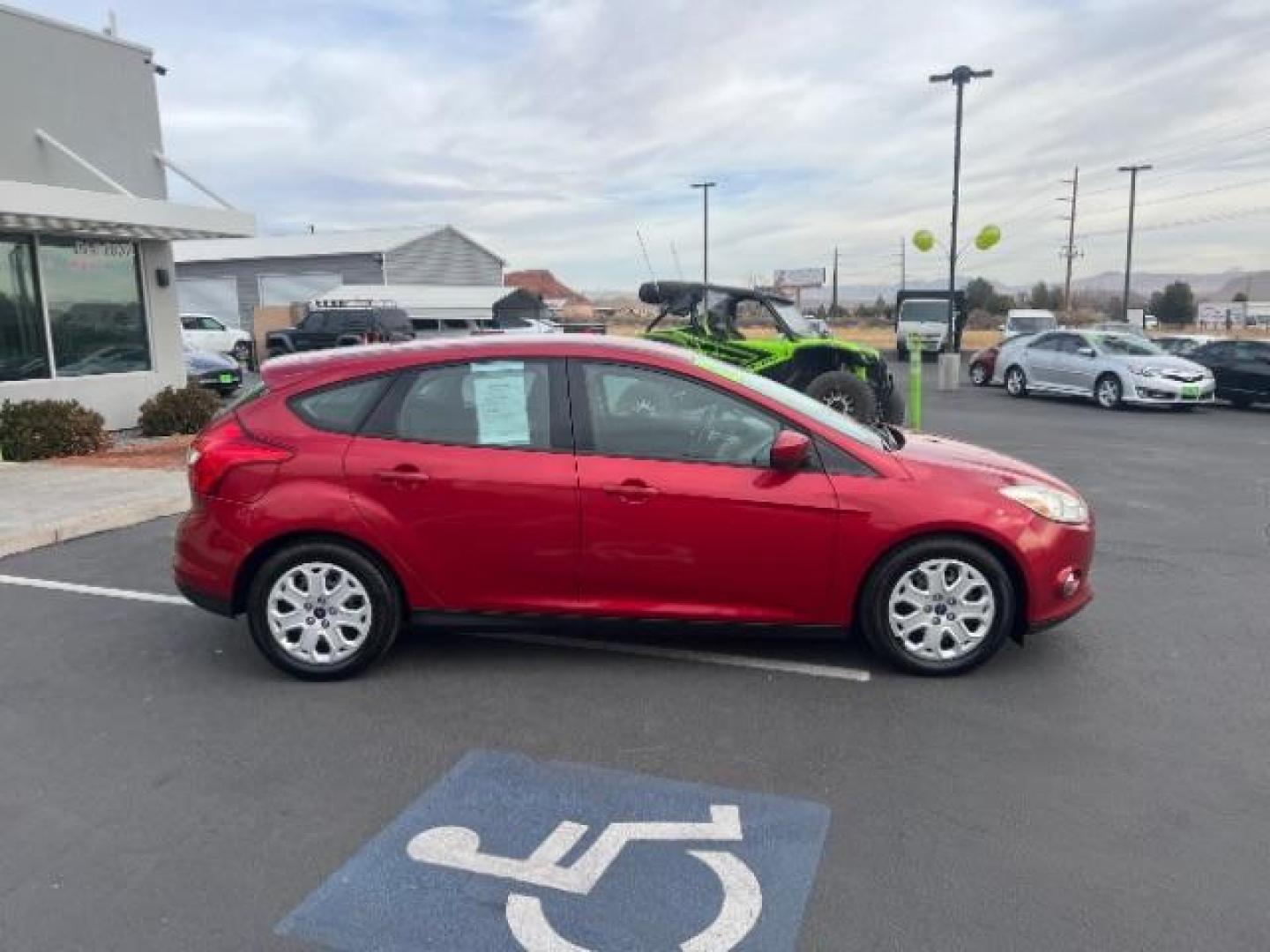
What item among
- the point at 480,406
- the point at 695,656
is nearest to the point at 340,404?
the point at 480,406

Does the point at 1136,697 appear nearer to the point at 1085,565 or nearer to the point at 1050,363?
the point at 1085,565

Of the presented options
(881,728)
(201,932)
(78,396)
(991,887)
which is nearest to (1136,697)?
(881,728)

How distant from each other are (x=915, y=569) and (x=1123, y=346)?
54.2 feet

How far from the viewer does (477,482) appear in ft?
14.3

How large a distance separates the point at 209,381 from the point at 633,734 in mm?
15637

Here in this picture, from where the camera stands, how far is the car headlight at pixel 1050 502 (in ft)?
14.6

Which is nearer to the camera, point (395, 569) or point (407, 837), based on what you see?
point (407, 837)

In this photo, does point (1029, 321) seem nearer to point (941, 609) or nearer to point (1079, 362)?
point (1079, 362)

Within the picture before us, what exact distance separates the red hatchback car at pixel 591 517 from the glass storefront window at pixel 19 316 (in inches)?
365

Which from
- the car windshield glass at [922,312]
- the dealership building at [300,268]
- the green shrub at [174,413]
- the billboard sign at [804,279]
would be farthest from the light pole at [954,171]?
the billboard sign at [804,279]

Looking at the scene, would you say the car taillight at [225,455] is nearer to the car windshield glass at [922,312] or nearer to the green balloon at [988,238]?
the green balloon at [988,238]

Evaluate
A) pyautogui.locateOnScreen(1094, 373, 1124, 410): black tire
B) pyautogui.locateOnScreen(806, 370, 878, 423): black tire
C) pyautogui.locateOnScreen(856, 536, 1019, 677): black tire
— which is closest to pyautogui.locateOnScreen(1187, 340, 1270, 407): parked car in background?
pyautogui.locateOnScreen(1094, 373, 1124, 410): black tire

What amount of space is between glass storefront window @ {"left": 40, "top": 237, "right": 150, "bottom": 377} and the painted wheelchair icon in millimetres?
11748

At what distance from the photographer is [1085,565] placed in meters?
4.55
